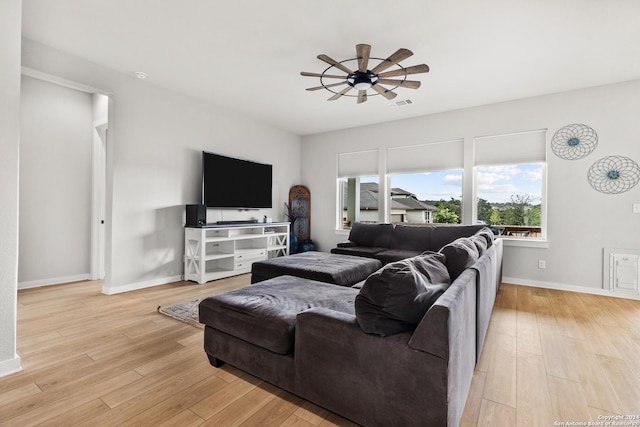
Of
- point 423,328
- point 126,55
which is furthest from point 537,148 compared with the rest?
point 126,55

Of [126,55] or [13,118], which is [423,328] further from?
[126,55]

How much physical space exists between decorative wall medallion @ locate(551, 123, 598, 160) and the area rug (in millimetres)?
4981

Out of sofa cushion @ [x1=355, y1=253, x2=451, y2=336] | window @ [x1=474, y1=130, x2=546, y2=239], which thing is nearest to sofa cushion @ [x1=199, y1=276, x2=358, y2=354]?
sofa cushion @ [x1=355, y1=253, x2=451, y2=336]

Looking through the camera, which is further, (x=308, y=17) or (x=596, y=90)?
(x=596, y=90)

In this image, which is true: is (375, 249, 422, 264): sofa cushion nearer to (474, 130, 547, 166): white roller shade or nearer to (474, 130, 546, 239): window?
(474, 130, 546, 239): window

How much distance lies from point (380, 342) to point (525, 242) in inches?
160

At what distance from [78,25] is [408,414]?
12.8ft

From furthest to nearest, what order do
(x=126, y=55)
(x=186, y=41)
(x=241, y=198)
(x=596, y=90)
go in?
(x=241, y=198) → (x=596, y=90) → (x=126, y=55) → (x=186, y=41)

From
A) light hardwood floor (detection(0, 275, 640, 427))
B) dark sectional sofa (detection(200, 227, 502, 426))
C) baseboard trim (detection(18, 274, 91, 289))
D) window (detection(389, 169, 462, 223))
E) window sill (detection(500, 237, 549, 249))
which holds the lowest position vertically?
light hardwood floor (detection(0, 275, 640, 427))

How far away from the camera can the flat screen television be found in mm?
4625

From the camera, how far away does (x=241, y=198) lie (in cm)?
516

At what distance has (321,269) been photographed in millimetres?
3197

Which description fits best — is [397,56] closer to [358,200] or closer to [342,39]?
[342,39]

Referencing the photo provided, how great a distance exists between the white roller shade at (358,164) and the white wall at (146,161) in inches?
89.7
